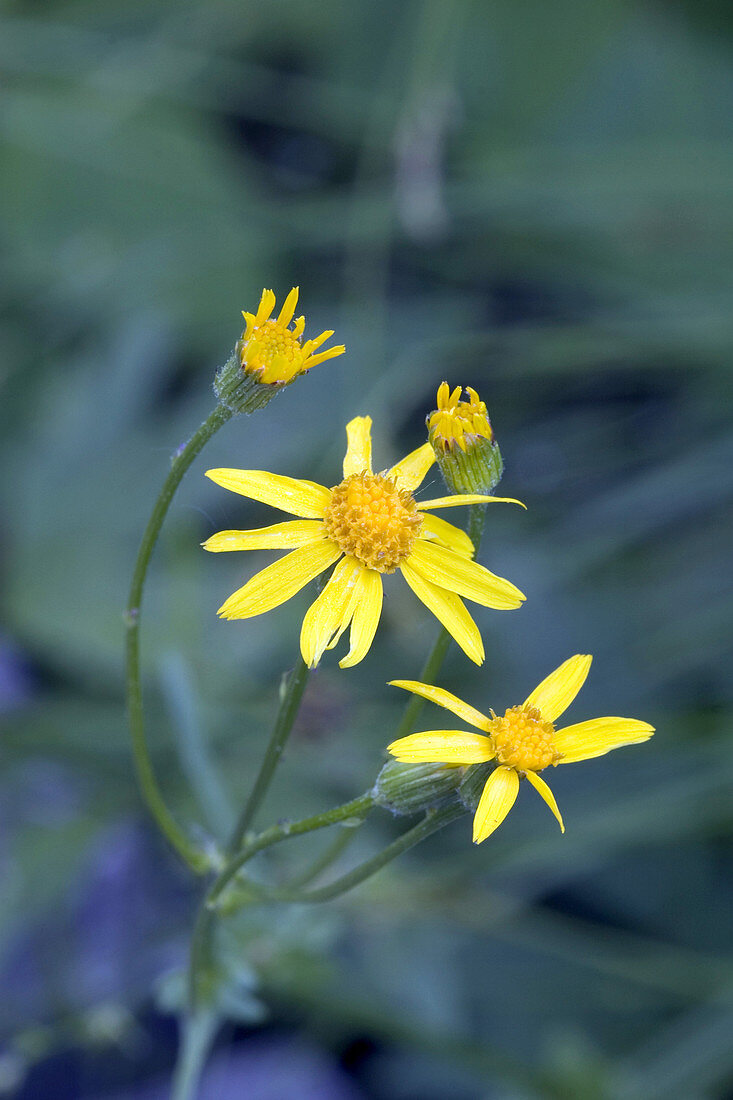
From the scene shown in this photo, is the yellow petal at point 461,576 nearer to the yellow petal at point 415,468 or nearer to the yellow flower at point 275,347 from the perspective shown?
the yellow petal at point 415,468

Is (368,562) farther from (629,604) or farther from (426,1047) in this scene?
(629,604)

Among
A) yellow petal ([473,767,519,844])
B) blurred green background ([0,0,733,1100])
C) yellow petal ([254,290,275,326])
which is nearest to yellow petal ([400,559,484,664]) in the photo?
yellow petal ([473,767,519,844])

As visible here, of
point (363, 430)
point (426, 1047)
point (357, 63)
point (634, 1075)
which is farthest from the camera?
point (357, 63)

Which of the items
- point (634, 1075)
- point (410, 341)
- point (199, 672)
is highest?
point (410, 341)

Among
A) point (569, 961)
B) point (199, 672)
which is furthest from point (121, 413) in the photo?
point (569, 961)

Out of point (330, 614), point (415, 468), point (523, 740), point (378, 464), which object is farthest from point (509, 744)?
point (378, 464)

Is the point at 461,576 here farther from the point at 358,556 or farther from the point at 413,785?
the point at 413,785

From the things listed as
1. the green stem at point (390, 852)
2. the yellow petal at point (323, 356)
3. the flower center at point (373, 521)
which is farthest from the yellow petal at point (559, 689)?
the yellow petal at point (323, 356)
